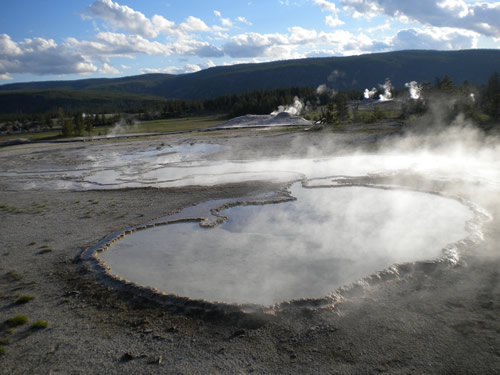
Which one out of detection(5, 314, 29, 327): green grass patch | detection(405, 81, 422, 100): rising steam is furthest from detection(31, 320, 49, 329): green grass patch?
detection(405, 81, 422, 100): rising steam

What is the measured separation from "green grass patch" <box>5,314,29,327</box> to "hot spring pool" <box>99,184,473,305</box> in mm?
2582

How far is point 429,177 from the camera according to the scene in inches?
768

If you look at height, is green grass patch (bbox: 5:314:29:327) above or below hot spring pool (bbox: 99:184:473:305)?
above

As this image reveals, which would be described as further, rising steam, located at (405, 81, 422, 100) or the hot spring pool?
rising steam, located at (405, 81, 422, 100)

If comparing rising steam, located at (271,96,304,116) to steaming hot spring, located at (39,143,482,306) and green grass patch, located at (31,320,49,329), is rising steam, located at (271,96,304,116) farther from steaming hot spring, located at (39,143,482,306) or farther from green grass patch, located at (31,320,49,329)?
green grass patch, located at (31,320,49,329)

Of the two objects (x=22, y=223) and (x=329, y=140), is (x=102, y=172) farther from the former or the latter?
(x=329, y=140)

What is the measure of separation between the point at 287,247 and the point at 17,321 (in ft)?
22.9

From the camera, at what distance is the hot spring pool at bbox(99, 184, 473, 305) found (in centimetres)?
920

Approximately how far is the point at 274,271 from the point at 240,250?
188 cm

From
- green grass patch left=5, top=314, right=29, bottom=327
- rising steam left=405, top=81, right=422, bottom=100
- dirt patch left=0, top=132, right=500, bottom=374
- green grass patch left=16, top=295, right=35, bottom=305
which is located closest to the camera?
dirt patch left=0, top=132, right=500, bottom=374

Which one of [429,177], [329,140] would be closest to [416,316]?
[429,177]

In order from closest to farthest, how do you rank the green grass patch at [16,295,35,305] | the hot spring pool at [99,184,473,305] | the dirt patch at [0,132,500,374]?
the dirt patch at [0,132,500,374], the green grass patch at [16,295,35,305], the hot spring pool at [99,184,473,305]

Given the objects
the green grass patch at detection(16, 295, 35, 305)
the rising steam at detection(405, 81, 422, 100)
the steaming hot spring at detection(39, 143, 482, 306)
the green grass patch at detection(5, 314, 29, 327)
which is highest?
the rising steam at detection(405, 81, 422, 100)

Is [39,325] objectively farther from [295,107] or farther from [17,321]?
[295,107]
